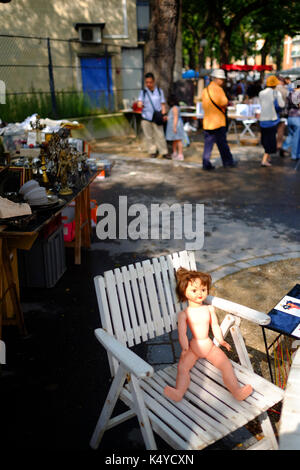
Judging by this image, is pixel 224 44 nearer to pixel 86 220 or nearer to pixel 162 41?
pixel 162 41

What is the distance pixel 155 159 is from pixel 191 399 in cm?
1023

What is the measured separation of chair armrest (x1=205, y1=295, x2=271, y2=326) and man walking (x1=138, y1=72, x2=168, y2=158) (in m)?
9.12

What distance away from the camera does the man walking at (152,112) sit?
1143 cm

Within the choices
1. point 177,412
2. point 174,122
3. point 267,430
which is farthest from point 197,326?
point 174,122

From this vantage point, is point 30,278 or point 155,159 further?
point 155,159

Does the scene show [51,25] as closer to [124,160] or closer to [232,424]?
[124,160]

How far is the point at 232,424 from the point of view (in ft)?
8.11

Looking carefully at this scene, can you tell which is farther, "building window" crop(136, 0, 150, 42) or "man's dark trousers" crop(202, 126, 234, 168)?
"building window" crop(136, 0, 150, 42)

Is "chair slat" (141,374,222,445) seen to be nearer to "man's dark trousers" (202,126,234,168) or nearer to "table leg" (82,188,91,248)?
"table leg" (82,188,91,248)

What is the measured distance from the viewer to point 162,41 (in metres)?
12.8

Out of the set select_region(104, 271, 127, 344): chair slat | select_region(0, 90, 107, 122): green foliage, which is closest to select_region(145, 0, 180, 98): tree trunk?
select_region(0, 90, 107, 122): green foliage

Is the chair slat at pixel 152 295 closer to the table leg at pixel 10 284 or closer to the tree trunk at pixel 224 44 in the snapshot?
the table leg at pixel 10 284

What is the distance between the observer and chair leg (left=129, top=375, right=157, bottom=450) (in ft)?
8.02
